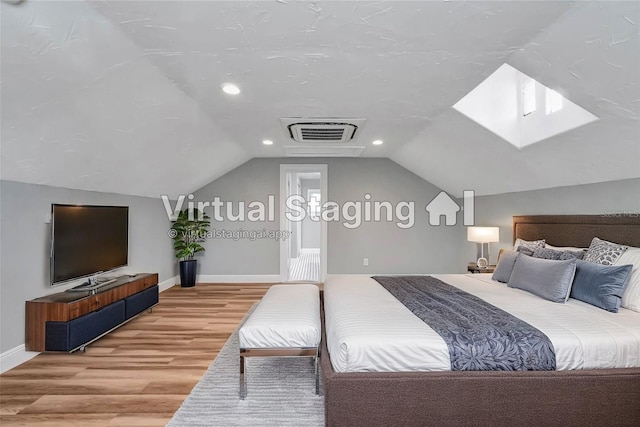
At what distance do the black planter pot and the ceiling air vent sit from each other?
9.31ft

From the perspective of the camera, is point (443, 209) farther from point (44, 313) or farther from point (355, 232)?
point (44, 313)

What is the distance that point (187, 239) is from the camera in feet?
18.3

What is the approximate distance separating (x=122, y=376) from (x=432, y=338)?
235 cm

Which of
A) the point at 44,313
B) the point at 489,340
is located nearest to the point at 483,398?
the point at 489,340

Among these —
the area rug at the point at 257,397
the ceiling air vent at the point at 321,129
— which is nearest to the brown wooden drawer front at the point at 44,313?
the area rug at the point at 257,397

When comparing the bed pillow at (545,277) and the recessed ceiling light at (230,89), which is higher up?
the recessed ceiling light at (230,89)

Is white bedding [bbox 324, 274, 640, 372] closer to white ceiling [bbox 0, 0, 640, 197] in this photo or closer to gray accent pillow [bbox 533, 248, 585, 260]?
gray accent pillow [bbox 533, 248, 585, 260]

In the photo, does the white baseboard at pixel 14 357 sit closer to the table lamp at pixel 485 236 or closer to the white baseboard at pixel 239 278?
the white baseboard at pixel 239 278

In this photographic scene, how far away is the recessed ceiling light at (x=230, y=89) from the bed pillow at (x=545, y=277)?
306 centimetres

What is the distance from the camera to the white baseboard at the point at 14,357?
8.25 ft

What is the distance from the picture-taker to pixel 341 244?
234 inches

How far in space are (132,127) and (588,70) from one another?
141 inches

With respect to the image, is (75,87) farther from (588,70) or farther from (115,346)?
(588,70)

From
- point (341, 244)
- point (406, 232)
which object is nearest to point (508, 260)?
point (406, 232)
